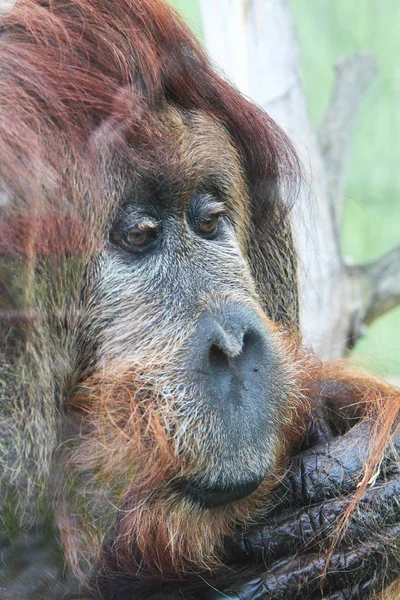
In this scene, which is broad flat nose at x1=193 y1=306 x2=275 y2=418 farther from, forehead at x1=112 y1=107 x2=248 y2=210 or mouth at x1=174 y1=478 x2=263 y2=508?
forehead at x1=112 y1=107 x2=248 y2=210

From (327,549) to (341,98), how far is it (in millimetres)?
2500

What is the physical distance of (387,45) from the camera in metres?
4.45

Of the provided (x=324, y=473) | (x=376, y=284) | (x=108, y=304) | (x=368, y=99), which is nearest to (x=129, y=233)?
(x=108, y=304)

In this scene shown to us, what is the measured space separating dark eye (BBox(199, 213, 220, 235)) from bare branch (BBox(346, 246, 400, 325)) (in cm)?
183

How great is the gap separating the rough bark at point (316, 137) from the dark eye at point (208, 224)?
0.79 meters

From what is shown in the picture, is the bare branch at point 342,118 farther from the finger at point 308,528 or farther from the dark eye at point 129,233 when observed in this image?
the dark eye at point 129,233

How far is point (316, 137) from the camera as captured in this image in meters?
3.08

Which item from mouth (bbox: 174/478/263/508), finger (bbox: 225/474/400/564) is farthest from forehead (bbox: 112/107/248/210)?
finger (bbox: 225/474/400/564)

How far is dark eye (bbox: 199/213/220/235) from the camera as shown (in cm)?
145

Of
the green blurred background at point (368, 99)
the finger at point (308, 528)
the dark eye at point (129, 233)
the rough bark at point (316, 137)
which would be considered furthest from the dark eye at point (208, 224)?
the green blurred background at point (368, 99)

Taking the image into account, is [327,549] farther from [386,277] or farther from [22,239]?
[386,277]

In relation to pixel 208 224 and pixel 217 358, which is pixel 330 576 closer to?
pixel 217 358

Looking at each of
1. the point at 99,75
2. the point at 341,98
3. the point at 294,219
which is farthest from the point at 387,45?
the point at 99,75

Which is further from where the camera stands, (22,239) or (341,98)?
(341,98)
